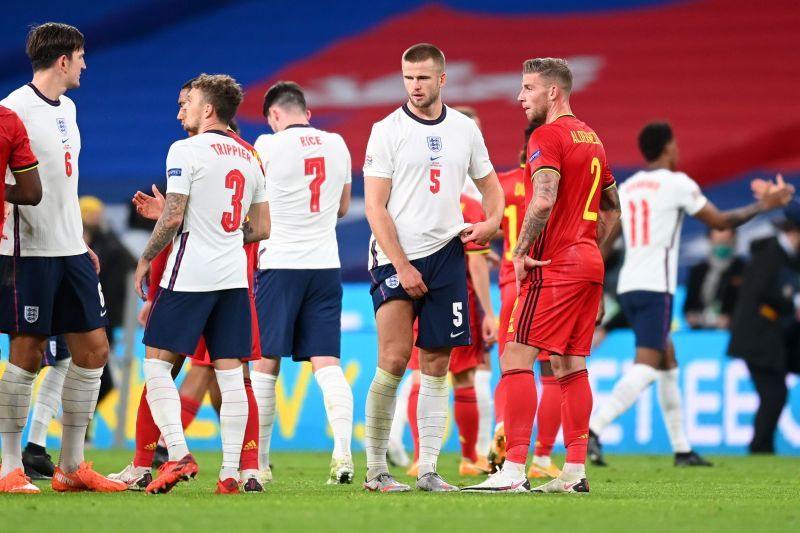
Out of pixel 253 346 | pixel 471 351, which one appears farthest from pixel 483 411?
pixel 253 346

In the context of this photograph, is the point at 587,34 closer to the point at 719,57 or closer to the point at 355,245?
the point at 719,57

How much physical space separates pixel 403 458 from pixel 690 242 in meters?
6.79

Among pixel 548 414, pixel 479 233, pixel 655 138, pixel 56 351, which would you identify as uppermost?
pixel 655 138

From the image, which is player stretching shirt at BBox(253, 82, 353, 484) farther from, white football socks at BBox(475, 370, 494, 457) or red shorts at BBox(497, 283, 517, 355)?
white football socks at BBox(475, 370, 494, 457)

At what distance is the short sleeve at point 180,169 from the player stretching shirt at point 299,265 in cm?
164

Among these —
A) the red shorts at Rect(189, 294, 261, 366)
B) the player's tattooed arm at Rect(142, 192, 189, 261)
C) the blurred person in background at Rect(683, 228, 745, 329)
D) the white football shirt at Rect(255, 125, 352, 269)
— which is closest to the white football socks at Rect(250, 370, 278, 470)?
the red shorts at Rect(189, 294, 261, 366)

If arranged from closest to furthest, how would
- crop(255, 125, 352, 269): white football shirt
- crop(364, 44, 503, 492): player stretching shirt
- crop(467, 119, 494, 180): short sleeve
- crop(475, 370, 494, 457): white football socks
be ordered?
crop(364, 44, 503, 492): player stretching shirt → crop(467, 119, 494, 180): short sleeve → crop(255, 125, 352, 269): white football shirt → crop(475, 370, 494, 457): white football socks

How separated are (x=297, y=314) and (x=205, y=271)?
1592 millimetres

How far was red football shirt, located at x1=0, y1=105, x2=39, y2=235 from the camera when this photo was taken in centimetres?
657

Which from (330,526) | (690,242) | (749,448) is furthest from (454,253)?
(690,242)

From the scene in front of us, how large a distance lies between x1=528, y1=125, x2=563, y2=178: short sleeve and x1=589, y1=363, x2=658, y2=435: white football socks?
407 centimetres

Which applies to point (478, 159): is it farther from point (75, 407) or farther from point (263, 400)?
point (75, 407)

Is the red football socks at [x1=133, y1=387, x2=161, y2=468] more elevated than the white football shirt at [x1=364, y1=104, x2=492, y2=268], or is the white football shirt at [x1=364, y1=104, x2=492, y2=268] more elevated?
the white football shirt at [x1=364, y1=104, x2=492, y2=268]

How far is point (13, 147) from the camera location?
6602 millimetres
